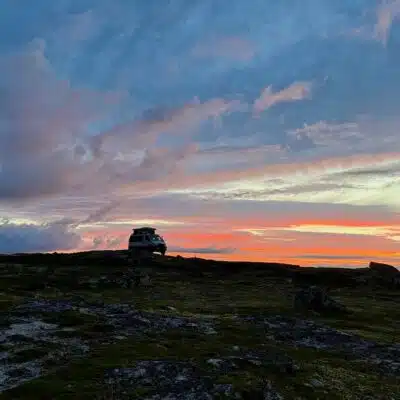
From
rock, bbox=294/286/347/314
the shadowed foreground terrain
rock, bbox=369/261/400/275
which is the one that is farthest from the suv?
rock, bbox=294/286/347/314

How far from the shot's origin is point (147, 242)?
121562 mm

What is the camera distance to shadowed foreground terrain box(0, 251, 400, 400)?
74.2 feet

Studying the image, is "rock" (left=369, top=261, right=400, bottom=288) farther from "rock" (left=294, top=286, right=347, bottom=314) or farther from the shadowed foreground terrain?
"rock" (left=294, top=286, right=347, bottom=314)

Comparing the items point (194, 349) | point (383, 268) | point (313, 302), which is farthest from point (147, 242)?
point (194, 349)

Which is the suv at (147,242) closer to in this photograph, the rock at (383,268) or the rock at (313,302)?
the rock at (383,268)

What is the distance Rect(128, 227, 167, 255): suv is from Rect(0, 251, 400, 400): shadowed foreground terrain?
53.3 m

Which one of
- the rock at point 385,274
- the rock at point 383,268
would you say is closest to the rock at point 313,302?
the rock at point 385,274

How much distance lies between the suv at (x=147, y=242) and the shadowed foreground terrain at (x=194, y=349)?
53.3 meters

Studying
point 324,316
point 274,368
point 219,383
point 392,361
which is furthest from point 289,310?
point 219,383

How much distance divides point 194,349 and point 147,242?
92.4 m

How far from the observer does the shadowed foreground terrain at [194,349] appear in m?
22.6

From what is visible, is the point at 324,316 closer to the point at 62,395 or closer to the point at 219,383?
the point at 219,383

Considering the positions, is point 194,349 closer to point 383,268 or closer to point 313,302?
point 313,302

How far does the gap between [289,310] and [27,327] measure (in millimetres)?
26842
